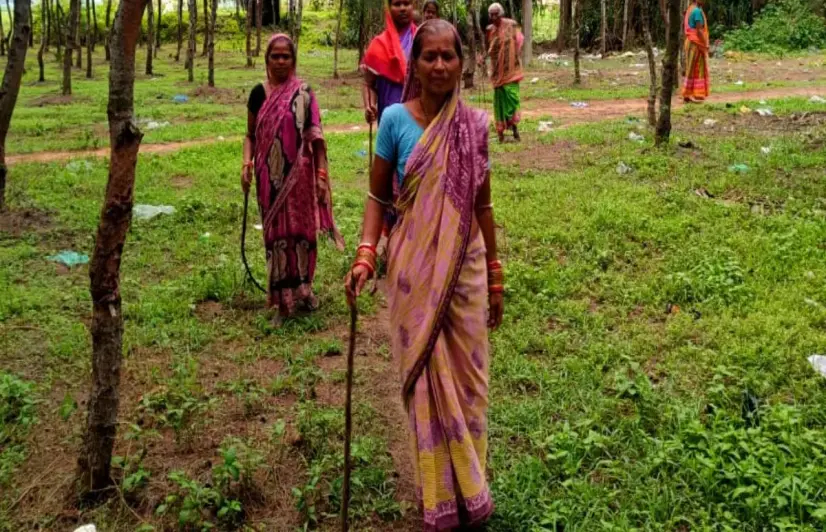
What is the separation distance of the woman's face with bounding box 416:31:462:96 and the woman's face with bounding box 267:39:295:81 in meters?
2.41

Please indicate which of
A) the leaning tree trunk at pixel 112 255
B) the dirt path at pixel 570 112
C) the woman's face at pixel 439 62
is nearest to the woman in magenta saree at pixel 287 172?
the leaning tree trunk at pixel 112 255

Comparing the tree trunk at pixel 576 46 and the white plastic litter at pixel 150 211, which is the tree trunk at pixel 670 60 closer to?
the white plastic litter at pixel 150 211

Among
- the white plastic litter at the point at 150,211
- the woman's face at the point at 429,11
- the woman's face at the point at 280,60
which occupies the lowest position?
Result: the white plastic litter at the point at 150,211

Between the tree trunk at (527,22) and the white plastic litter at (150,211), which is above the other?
the tree trunk at (527,22)

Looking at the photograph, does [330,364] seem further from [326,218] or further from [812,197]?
[812,197]

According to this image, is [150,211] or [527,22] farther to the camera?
[527,22]

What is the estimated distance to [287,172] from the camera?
498cm

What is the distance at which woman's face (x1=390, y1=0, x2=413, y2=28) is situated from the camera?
209 inches

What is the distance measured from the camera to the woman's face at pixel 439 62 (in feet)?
8.89

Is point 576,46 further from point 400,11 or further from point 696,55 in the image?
point 400,11

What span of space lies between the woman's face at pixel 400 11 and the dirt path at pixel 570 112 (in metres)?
6.82

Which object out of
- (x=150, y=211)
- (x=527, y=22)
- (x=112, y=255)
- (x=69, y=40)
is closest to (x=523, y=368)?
(x=112, y=255)

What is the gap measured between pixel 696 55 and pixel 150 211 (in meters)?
10.3

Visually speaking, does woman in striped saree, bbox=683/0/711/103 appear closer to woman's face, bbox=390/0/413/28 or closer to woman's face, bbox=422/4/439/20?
woman's face, bbox=422/4/439/20
